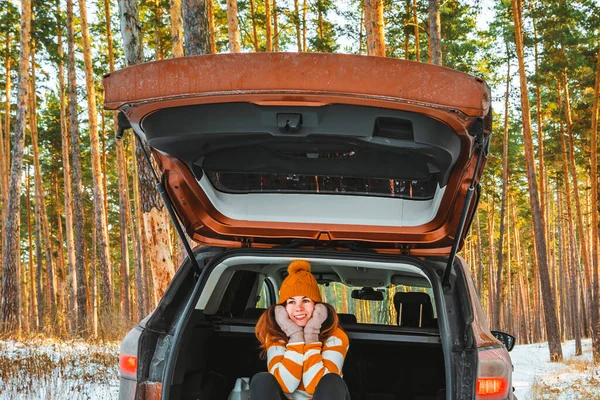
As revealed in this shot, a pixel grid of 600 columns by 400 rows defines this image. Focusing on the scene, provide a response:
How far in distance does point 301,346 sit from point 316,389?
28 centimetres

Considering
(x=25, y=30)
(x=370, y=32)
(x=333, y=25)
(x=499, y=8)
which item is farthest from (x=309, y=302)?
(x=499, y=8)

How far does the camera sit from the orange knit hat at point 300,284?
3.67m

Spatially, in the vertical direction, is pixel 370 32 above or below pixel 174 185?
above

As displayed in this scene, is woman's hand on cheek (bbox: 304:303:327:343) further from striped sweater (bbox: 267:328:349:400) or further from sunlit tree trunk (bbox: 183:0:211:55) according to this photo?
sunlit tree trunk (bbox: 183:0:211:55)

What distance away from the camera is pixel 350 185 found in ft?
11.8

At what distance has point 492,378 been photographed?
2730 millimetres

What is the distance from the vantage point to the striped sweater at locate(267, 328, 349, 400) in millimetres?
3461

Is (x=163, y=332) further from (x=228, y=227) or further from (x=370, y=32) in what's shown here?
(x=370, y=32)

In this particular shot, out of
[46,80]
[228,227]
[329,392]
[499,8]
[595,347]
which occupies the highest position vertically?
[499,8]

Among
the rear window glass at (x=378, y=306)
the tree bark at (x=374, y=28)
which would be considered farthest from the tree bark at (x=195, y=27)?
the rear window glass at (x=378, y=306)

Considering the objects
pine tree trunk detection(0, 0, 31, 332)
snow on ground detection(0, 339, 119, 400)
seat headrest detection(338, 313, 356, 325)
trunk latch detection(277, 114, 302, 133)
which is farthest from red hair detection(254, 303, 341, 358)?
pine tree trunk detection(0, 0, 31, 332)

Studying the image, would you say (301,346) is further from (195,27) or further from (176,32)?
(176,32)

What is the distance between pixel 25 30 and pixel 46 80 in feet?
39.9

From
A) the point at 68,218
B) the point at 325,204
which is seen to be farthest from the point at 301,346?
the point at 68,218
